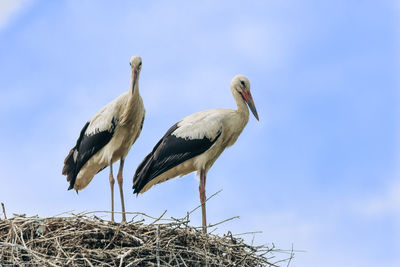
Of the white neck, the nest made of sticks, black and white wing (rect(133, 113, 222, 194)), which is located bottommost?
the nest made of sticks

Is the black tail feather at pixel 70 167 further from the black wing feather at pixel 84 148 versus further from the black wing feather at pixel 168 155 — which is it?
the black wing feather at pixel 168 155

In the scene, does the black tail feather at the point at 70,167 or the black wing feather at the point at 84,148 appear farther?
the black tail feather at the point at 70,167

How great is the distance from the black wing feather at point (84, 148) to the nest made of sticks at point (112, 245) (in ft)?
5.43

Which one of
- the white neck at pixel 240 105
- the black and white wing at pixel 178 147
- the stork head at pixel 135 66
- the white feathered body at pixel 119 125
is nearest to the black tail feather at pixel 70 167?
the white feathered body at pixel 119 125

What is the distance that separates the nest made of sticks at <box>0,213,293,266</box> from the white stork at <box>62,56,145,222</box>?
156cm

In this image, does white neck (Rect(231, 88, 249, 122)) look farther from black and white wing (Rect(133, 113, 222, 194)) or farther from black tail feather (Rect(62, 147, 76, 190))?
black tail feather (Rect(62, 147, 76, 190))

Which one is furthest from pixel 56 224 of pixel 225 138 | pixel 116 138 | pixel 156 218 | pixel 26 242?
pixel 225 138

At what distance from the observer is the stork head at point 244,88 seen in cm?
805

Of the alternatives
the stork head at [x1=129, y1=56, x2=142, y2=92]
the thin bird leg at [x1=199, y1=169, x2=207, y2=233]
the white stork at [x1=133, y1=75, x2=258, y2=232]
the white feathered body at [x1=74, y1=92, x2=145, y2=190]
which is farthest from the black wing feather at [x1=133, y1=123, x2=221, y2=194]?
the stork head at [x1=129, y1=56, x2=142, y2=92]

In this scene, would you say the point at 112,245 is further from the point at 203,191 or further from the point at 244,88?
the point at 244,88

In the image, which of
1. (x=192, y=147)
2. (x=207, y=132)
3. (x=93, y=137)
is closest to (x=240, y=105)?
(x=207, y=132)

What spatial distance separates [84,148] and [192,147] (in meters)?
1.09

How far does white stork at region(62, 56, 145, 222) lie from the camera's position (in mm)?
7742

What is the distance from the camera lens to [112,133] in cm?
775
